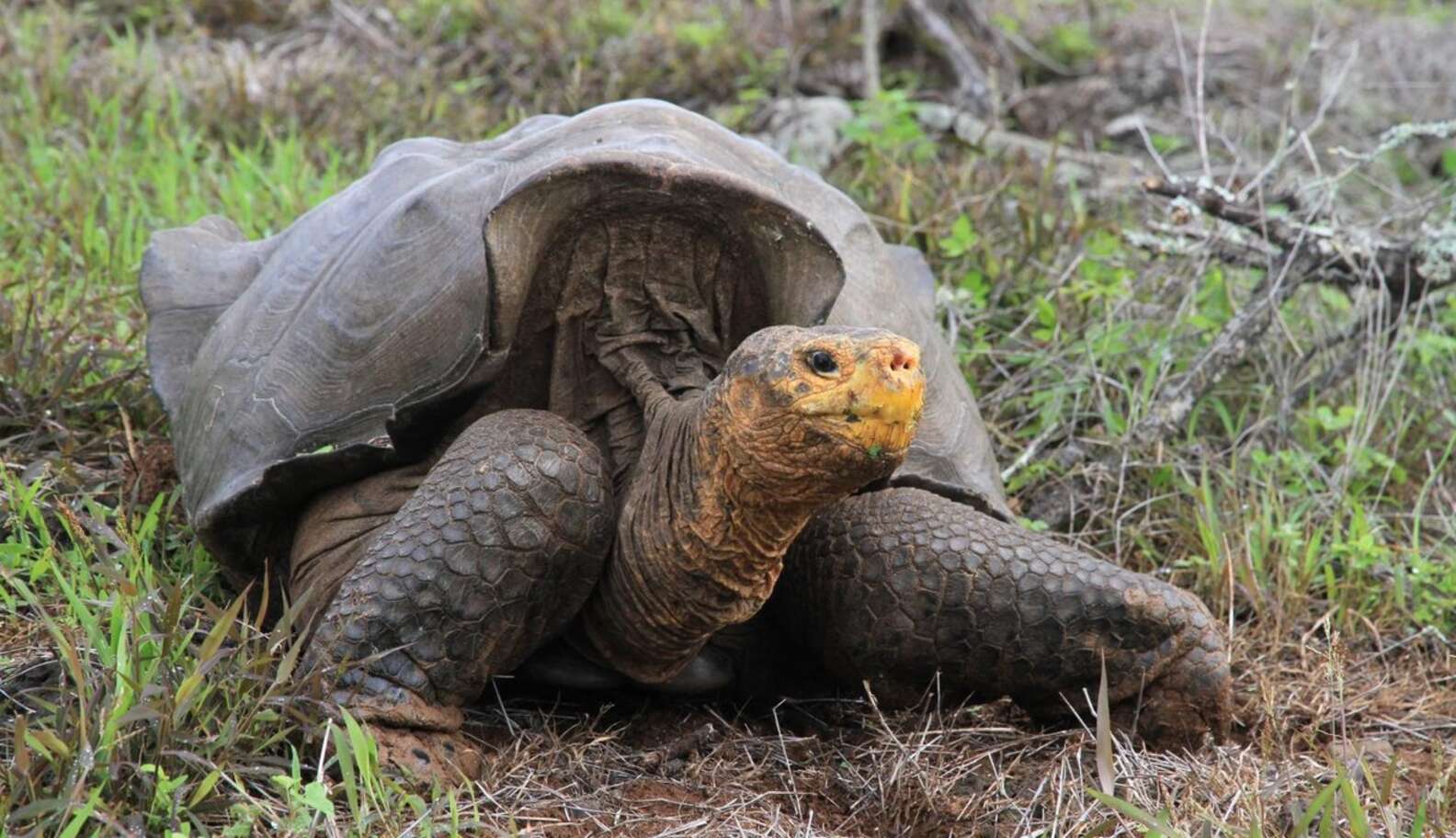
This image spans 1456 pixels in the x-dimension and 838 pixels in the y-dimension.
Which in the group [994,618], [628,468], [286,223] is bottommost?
[286,223]

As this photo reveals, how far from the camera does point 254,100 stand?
5875 millimetres

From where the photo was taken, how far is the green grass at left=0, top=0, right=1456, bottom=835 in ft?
7.70

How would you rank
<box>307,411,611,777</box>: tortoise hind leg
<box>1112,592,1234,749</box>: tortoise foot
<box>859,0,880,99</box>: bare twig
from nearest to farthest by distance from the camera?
<box>307,411,611,777</box>: tortoise hind leg < <box>1112,592,1234,749</box>: tortoise foot < <box>859,0,880,99</box>: bare twig

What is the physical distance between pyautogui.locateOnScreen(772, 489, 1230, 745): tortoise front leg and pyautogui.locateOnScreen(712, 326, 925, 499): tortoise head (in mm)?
522

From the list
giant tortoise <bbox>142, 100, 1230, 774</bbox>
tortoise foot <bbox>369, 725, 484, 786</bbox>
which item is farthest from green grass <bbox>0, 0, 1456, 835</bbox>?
giant tortoise <bbox>142, 100, 1230, 774</bbox>

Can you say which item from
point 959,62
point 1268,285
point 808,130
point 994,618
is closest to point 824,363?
point 994,618

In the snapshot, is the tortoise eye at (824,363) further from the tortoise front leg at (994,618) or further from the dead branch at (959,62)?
the dead branch at (959,62)

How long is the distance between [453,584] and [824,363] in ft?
2.33

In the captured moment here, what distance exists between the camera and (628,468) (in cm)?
294

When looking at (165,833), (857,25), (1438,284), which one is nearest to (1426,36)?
(857,25)

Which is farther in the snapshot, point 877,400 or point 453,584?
point 453,584

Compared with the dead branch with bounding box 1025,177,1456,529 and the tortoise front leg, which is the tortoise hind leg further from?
the dead branch with bounding box 1025,177,1456,529

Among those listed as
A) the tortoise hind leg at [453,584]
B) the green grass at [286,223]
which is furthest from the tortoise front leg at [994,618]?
the tortoise hind leg at [453,584]

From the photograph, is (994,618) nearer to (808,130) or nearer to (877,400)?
(877,400)
